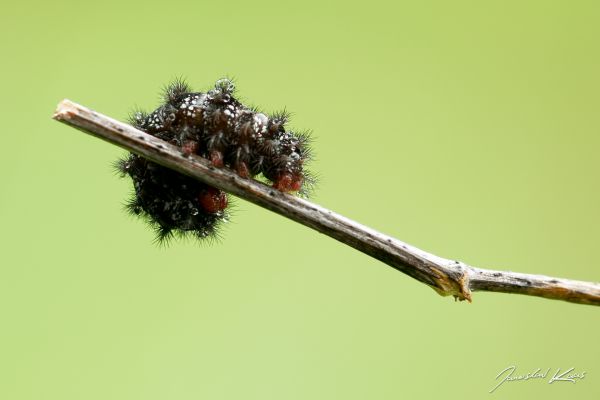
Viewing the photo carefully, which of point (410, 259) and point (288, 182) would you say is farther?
point (288, 182)

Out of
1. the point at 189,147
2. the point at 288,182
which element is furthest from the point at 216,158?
the point at 288,182

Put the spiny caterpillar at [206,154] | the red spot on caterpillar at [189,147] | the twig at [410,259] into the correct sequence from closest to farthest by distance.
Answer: the twig at [410,259], the red spot on caterpillar at [189,147], the spiny caterpillar at [206,154]

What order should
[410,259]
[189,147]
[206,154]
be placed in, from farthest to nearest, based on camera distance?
[206,154] < [189,147] < [410,259]

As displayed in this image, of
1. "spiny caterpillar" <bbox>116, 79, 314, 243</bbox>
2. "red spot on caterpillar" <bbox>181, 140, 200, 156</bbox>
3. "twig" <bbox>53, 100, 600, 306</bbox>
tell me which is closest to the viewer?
"twig" <bbox>53, 100, 600, 306</bbox>

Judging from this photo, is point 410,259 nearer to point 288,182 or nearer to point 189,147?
point 288,182

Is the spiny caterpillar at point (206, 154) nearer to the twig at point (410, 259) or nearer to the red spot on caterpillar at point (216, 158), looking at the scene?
the red spot on caterpillar at point (216, 158)

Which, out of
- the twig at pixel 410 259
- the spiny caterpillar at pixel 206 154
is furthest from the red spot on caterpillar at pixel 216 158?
the twig at pixel 410 259

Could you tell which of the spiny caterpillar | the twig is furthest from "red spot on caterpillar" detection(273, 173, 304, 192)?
the twig

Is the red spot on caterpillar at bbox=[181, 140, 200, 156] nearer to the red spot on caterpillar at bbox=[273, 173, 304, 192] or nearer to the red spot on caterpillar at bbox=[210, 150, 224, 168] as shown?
the red spot on caterpillar at bbox=[210, 150, 224, 168]
